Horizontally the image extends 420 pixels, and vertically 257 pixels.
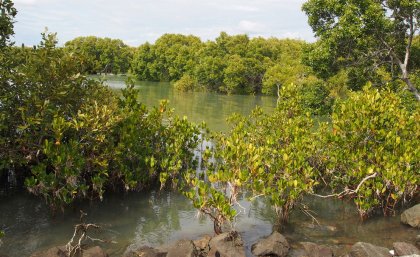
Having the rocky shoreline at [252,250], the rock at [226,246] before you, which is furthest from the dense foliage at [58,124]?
the rock at [226,246]

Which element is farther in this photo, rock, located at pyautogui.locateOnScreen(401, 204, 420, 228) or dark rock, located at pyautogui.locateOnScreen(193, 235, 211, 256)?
rock, located at pyautogui.locateOnScreen(401, 204, 420, 228)

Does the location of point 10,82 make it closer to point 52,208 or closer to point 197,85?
point 52,208

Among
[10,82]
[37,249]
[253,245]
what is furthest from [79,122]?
[253,245]

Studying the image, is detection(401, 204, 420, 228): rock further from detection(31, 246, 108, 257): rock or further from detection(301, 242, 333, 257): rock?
detection(31, 246, 108, 257): rock

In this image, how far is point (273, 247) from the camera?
36.8ft

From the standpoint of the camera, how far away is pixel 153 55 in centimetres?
10231

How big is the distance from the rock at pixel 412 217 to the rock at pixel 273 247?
17.1 feet

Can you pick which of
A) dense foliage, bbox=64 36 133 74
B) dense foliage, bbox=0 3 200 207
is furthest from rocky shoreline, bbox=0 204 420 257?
dense foliage, bbox=64 36 133 74

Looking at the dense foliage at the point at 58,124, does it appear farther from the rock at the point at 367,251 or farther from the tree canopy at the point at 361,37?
the tree canopy at the point at 361,37

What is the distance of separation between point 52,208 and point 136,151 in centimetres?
397

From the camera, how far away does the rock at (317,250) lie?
1116 cm

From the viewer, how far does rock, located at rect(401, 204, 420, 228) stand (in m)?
13.7

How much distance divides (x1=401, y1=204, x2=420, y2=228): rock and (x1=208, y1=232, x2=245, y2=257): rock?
21.8 feet

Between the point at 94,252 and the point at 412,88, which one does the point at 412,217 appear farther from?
the point at 94,252
